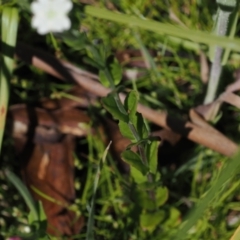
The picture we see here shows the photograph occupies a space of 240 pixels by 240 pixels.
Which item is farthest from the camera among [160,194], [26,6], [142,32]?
[142,32]

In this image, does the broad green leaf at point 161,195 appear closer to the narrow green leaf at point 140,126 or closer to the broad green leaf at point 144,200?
the broad green leaf at point 144,200

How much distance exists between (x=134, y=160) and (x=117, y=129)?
0.33 m

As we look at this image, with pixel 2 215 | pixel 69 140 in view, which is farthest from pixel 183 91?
pixel 2 215

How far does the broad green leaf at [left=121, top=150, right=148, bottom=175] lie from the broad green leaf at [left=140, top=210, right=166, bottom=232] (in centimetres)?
19

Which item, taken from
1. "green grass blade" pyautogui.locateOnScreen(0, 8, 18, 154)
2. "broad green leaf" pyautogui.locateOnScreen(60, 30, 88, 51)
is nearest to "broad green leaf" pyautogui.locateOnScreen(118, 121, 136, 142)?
"broad green leaf" pyautogui.locateOnScreen(60, 30, 88, 51)

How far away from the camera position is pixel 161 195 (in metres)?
1.06

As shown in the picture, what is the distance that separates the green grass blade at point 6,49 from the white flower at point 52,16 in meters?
0.29

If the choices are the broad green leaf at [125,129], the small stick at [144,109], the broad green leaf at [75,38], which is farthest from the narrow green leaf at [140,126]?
the small stick at [144,109]

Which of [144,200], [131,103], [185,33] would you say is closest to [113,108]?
[131,103]

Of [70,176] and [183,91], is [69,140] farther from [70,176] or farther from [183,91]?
[183,91]

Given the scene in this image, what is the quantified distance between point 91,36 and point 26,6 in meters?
0.47

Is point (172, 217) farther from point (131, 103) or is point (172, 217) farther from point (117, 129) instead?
→ point (131, 103)

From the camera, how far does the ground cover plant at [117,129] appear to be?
1.08 meters

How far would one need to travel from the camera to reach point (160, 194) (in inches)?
41.5
